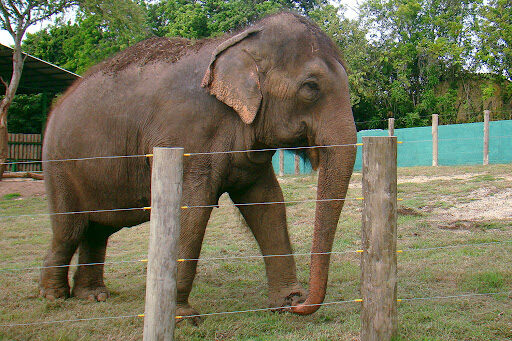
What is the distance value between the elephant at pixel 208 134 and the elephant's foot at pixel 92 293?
16 millimetres

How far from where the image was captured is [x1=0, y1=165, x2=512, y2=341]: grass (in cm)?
403

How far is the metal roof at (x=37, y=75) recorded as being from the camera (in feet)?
57.5

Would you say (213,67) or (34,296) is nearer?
(213,67)

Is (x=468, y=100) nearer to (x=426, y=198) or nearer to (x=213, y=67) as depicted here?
(x=426, y=198)

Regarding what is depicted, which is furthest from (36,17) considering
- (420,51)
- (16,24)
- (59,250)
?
(420,51)

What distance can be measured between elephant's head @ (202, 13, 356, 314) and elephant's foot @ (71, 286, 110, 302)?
87.5 inches

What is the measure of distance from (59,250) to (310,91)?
116 inches

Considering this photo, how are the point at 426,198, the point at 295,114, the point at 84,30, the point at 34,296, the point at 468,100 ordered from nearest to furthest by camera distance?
1. the point at 295,114
2. the point at 34,296
3. the point at 426,198
4. the point at 468,100
5. the point at 84,30

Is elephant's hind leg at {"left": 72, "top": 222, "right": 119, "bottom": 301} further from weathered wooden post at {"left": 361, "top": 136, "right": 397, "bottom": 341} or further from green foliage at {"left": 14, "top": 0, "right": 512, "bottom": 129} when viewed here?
green foliage at {"left": 14, "top": 0, "right": 512, "bottom": 129}

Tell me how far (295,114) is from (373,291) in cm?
166

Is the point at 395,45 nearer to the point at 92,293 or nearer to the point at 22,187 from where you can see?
the point at 22,187

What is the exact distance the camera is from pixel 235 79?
177 inches

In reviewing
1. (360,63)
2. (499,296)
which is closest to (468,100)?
(360,63)

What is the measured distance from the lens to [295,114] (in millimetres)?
4508
